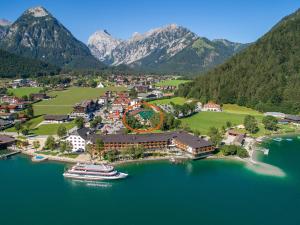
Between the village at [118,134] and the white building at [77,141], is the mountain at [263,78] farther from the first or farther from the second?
the white building at [77,141]

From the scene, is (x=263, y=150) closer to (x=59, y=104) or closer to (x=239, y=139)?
(x=239, y=139)

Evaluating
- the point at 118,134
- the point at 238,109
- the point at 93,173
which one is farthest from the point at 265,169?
the point at 238,109

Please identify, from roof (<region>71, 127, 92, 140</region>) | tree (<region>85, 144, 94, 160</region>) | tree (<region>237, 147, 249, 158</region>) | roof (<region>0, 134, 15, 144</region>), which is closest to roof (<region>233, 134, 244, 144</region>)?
tree (<region>237, 147, 249, 158</region>)

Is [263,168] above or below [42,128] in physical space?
below

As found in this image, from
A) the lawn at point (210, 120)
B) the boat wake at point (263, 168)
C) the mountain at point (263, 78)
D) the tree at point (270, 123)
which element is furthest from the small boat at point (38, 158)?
the mountain at point (263, 78)

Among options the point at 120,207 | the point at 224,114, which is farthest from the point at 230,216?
the point at 224,114

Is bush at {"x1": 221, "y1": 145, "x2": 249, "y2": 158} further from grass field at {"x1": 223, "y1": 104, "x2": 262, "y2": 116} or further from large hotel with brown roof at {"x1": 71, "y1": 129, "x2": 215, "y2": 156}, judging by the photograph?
grass field at {"x1": 223, "y1": 104, "x2": 262, "y2": 116}
